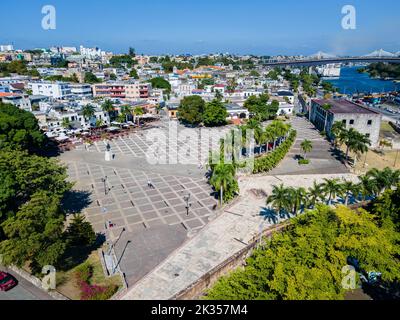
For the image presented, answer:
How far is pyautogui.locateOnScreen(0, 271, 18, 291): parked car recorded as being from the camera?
2764 centimetres

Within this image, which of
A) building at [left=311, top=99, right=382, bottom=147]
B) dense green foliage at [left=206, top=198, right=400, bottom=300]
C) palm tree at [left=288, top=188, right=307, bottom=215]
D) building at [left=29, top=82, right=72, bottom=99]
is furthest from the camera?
building at [left=29, top=82, right=72, bottom=99]

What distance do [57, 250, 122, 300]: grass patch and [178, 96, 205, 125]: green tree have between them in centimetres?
6194

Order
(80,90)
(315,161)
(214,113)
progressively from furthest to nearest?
(80,90)
(214,113)
(315,161)

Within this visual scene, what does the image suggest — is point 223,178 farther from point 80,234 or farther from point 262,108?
point 262,108

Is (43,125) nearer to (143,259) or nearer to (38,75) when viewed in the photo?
(143,259)

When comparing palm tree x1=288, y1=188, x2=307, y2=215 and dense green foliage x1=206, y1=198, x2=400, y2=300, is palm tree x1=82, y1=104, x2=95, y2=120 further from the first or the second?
dense green foliage x1=206, y1=198, x2=400, y2=300

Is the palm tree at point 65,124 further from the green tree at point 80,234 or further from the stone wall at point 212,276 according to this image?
the stone wall at point 212,276

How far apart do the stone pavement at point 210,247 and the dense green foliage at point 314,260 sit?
254 inches

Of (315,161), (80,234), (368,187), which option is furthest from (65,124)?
(368,187)

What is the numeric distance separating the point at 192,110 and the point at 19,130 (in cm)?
4567

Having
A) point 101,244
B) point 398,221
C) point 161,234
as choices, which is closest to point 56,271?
point 101,244

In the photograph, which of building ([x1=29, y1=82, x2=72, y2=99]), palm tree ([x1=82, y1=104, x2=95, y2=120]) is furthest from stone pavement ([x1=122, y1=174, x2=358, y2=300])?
building ([x1=29, y1=82, x2=72, y2=99])

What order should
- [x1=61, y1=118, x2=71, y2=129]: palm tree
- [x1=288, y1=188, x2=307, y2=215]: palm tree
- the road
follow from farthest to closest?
[x1=61, y1=118, x2=71, y2=129]: palm tree
[x1=288, y1=188, x2=307, y2=215]: palm tree
the road

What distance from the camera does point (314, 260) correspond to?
2314 cm
